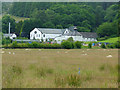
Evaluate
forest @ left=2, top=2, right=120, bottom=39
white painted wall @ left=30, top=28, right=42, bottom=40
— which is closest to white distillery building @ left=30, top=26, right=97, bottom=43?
white painted wall @ left=30, top=28, right=42, bottom=40


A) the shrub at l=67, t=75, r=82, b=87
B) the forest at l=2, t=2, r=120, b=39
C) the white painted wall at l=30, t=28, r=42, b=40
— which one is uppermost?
the forest at l=2, t=2, r=120, b=39

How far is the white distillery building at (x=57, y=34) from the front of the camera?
42.9m

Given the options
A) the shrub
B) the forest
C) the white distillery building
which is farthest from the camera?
the white distillery building

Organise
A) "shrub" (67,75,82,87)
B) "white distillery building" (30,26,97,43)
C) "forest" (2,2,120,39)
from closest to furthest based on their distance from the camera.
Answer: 1. "shrub" (67,75,82,87)
2. "forest" (2,2,120,39)
3. "white distillery building" (30,26,97,43)

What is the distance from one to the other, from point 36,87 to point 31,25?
39574 mm

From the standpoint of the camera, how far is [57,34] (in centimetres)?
4638

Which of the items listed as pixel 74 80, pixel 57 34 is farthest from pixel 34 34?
pixel 74 80

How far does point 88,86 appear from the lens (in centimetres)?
584

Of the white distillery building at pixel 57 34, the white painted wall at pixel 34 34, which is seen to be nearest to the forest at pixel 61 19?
the white painted wall at pixel 34 34

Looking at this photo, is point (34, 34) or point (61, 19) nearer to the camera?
point (34, 34)

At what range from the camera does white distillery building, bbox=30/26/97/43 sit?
4291 centimetres

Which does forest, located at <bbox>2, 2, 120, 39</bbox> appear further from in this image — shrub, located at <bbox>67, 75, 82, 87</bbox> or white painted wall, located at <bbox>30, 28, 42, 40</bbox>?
shrub, located at <bbox>67, 75, 82, 87</bbox>

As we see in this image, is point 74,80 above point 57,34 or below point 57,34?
below

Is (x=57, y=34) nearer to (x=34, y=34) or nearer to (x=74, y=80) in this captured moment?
(x=34, y=34)
